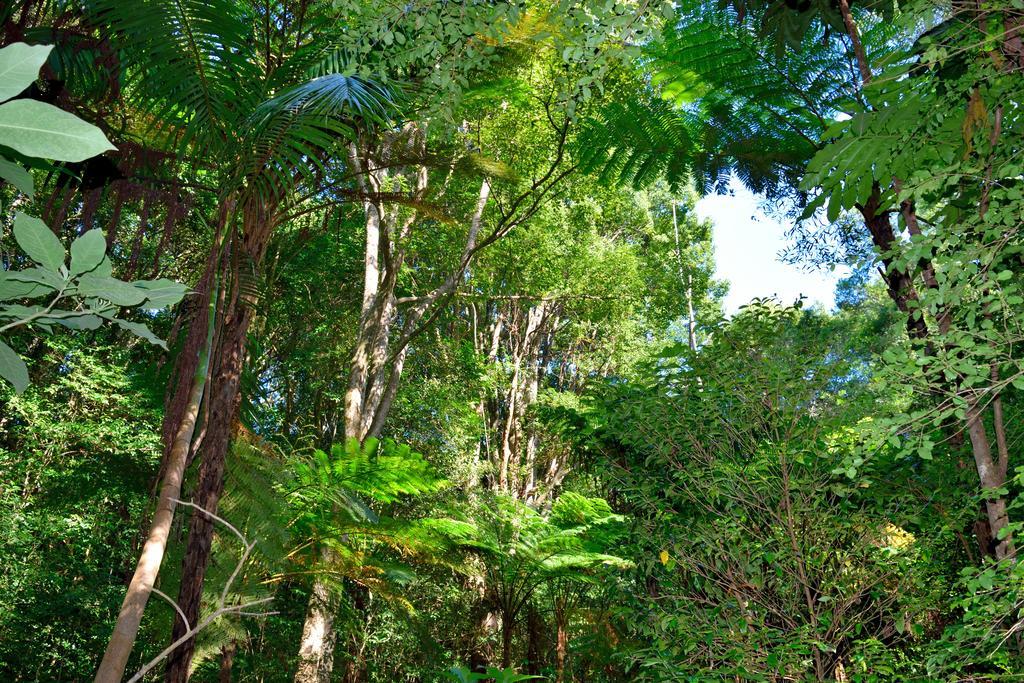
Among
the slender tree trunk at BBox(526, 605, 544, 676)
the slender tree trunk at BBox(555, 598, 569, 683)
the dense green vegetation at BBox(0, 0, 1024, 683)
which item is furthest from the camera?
the slender tree trunk at BBox(526, 605, 544, 676)

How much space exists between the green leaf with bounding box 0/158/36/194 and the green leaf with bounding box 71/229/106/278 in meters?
0.04

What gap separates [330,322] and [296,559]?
558 centimetres

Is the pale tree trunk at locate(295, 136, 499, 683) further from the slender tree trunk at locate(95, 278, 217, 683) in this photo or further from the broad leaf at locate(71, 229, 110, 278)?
the broad leaf at locate(71, 229, 110, 278)

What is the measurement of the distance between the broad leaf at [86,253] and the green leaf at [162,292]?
4cm

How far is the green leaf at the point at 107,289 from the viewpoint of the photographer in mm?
518

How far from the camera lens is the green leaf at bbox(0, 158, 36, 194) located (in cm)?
52

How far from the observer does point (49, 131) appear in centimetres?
39

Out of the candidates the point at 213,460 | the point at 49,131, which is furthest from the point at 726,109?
the point at 49,131

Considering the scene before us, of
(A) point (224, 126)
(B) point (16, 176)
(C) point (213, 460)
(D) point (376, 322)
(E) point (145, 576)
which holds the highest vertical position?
→ (D) point (376, 322)

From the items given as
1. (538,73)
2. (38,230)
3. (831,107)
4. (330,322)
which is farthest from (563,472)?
(38,230)

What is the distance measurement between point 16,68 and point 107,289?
0.57 feet

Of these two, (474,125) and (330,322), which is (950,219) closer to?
(474,125)

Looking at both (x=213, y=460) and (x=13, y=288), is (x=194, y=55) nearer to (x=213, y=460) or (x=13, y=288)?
(x=213, y=460)

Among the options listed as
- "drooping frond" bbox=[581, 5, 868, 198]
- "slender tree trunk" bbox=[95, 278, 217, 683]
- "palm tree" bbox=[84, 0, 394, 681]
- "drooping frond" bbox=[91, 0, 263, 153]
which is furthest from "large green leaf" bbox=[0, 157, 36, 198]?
"drooping frond" bbox=[581, 5, 868, 198]
